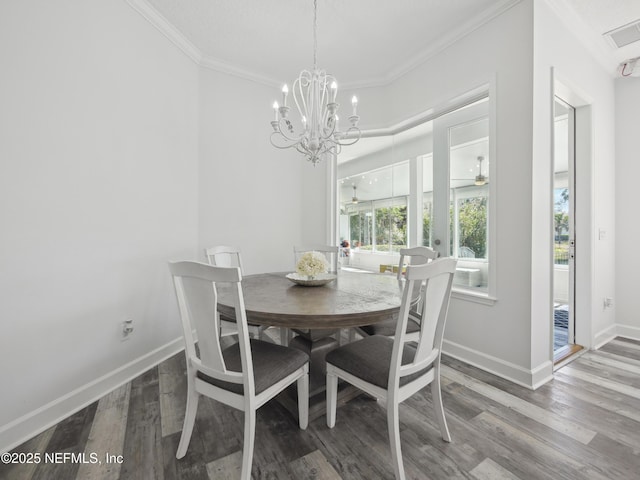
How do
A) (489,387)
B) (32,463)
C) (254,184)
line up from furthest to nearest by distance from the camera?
(254,184), (489,387), (32,463)

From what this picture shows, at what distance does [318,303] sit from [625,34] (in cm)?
352

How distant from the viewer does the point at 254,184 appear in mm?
3277

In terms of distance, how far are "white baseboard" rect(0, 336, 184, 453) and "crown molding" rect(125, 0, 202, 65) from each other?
2.76 metres

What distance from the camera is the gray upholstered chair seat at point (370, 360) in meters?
1.33

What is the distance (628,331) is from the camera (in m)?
2.99

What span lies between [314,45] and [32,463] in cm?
355

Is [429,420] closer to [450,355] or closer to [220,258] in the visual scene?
[450,355]

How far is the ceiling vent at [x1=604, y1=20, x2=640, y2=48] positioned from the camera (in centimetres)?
235

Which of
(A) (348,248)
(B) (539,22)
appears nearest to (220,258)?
(A) (348,248)

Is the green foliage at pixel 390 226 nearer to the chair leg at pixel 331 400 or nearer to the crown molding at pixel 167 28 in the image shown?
the chair leg at pixel 331 400

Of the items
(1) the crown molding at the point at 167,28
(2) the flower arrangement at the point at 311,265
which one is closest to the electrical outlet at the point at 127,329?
(2) the flower arrangement at the point at 311,265

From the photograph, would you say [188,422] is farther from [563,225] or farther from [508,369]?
[563,225]

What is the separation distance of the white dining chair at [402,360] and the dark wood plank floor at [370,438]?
17 cm

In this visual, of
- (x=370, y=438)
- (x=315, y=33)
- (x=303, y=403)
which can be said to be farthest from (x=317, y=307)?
(x=315, y=33)
